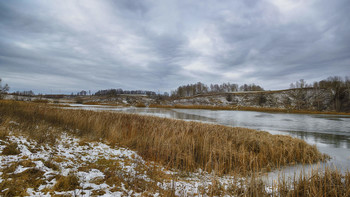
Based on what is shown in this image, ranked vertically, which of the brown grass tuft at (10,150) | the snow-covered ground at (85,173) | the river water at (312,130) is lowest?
the river water at (312,130)

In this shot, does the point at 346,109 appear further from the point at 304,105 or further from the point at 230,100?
the point at 230,100

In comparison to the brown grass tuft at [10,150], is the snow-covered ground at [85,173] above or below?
below

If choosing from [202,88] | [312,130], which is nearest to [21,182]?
[312,130]

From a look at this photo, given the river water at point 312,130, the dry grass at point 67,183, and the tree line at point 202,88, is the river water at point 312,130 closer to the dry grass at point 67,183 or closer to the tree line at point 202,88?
the dry grass at point 67,183

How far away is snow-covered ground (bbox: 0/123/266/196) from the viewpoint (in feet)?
9.80

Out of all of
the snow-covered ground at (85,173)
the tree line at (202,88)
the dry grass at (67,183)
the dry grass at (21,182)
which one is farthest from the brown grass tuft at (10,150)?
the tree line at (202,88)

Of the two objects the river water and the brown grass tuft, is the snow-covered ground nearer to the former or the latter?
the brown grass tuft

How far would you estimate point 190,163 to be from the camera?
18.9 ft

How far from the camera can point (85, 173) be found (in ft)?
11.9

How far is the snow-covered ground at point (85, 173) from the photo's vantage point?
2986 mm

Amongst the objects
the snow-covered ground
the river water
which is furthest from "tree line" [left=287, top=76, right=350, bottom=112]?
the snow-covered ground

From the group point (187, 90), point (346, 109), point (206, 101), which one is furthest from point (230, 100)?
point (187, 90)

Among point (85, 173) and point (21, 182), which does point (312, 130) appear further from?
point (21, 182)

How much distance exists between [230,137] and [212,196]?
19.6 ft
